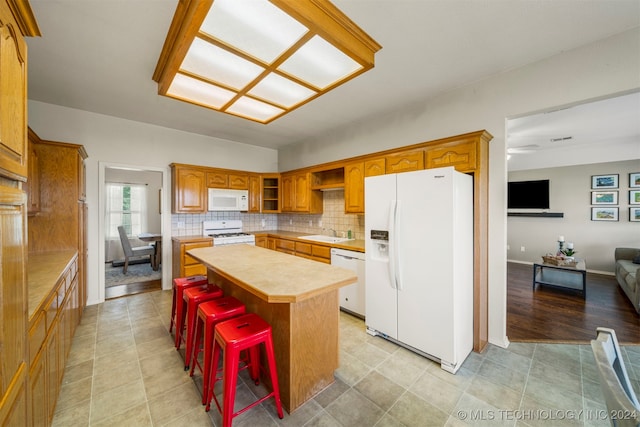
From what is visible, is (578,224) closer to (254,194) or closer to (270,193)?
(270,193)

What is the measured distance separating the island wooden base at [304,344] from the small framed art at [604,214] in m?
6.61

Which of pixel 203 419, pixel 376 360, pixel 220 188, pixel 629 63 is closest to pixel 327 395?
pixel 376 360

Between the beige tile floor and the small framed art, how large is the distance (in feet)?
13.3

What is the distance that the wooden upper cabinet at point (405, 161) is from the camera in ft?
9.19

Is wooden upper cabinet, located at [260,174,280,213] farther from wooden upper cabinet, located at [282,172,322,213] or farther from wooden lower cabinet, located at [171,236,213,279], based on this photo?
wooden lower cabinet, located at [171,236,213,279]

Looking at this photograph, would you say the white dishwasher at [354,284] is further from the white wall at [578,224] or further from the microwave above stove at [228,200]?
the white wall at [578,224]

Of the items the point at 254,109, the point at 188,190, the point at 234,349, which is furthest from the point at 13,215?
the point at 188,190

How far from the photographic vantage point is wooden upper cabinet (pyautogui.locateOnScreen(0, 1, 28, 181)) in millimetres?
831

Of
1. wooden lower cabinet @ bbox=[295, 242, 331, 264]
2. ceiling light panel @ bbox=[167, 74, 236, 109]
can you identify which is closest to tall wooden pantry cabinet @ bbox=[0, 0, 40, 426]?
ceiling light panel @ bbox=[167, 74, 236, 109]

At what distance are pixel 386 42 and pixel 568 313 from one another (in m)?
4.09

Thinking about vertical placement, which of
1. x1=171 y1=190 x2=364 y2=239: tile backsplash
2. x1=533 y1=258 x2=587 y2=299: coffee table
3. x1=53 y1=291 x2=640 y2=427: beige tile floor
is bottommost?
x1=53 y1=291 x2=640 y2=427: beige tile floor

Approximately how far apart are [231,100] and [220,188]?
Answer: 235 cm

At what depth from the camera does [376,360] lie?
7.42 feet

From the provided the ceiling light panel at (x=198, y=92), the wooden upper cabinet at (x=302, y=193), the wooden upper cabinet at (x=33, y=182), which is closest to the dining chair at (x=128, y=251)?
the wooden upper cabinet at (x=33, y=182)
